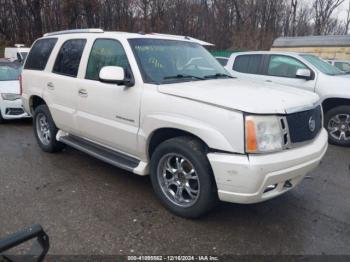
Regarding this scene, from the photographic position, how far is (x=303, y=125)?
3361 mm

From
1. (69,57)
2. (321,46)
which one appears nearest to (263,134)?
(69,57)

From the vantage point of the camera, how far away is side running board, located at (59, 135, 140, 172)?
13.2 ft

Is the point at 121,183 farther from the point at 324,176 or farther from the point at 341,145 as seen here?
the point at 341,145

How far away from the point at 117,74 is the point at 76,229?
1620mm

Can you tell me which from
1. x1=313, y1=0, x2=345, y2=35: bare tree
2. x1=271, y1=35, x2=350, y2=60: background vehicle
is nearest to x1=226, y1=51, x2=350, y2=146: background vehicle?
x1=271, y1=35, x2=350, y2=60: background vehicle

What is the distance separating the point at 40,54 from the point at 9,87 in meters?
3.15

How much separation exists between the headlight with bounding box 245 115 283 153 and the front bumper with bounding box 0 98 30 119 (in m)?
6.56

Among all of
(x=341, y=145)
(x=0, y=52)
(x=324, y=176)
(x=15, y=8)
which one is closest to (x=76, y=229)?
(x=324, y=176)

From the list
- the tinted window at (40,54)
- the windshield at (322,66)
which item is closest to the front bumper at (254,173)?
the tinted window at (40,54)

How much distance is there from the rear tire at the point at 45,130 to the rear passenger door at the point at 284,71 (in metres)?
4.58

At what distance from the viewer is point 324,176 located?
16.3 ft

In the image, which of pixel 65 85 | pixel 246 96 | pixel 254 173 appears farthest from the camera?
pixel 65 85

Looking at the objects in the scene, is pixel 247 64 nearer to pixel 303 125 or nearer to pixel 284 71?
pixel 284 71

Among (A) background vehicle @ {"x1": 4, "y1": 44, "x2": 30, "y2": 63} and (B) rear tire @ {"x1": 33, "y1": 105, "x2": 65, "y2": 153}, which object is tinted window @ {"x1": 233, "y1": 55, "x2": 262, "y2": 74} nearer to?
(B) rear tire @ {"x1": 33, "y1": 105, "x2": 65, "y2": 153}
